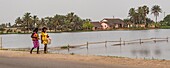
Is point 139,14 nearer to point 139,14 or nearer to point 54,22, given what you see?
point 139,14

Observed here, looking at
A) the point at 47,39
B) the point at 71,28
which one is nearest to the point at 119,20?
the point at 71,28

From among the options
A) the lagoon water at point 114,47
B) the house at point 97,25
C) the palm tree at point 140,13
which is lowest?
the lagoon water at point 114,47

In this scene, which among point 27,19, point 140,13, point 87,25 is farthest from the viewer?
point 140,13

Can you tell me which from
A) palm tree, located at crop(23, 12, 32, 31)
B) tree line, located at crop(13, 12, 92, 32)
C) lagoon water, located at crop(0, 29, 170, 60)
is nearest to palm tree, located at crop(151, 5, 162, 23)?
tree line, located at crop(13, 12, 92, 32)

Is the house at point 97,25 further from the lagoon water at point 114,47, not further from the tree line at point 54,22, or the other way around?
the lagoon water at point 114,47

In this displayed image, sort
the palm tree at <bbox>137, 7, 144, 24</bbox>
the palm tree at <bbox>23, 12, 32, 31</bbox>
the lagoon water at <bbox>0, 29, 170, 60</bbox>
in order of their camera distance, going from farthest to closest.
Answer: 1. the palm tree at <bbox>137, 7, 144, 24</bbox>
2. the palm tree at <bbox>23, 12, 32, 31</bbox>
3. the lagoon water at <bbox>0, 29, 170, 60</bbox>

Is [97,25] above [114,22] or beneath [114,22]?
beneath

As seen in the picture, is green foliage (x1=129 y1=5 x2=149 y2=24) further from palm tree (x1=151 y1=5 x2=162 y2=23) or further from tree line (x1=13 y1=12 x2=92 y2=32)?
tree line (x1=13 y1=12 x2=92 y2=32)

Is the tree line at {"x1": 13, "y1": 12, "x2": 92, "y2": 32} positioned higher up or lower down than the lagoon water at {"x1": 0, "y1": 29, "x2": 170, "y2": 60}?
higher up

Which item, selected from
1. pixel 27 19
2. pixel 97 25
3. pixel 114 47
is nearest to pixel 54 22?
pixel 27 19

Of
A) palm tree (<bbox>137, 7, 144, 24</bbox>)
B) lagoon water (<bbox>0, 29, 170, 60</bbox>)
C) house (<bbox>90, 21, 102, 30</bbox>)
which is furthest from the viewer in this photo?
house (<bbox>90, 21, 102, 30</bbox>)

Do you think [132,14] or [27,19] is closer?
[27,19]

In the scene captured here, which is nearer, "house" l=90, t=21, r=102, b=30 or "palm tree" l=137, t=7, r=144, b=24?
"palm tree" l=137, t=7, r=144, b=24

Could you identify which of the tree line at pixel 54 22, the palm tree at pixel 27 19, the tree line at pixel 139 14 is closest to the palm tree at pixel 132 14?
the tree line at pixel 139 14
